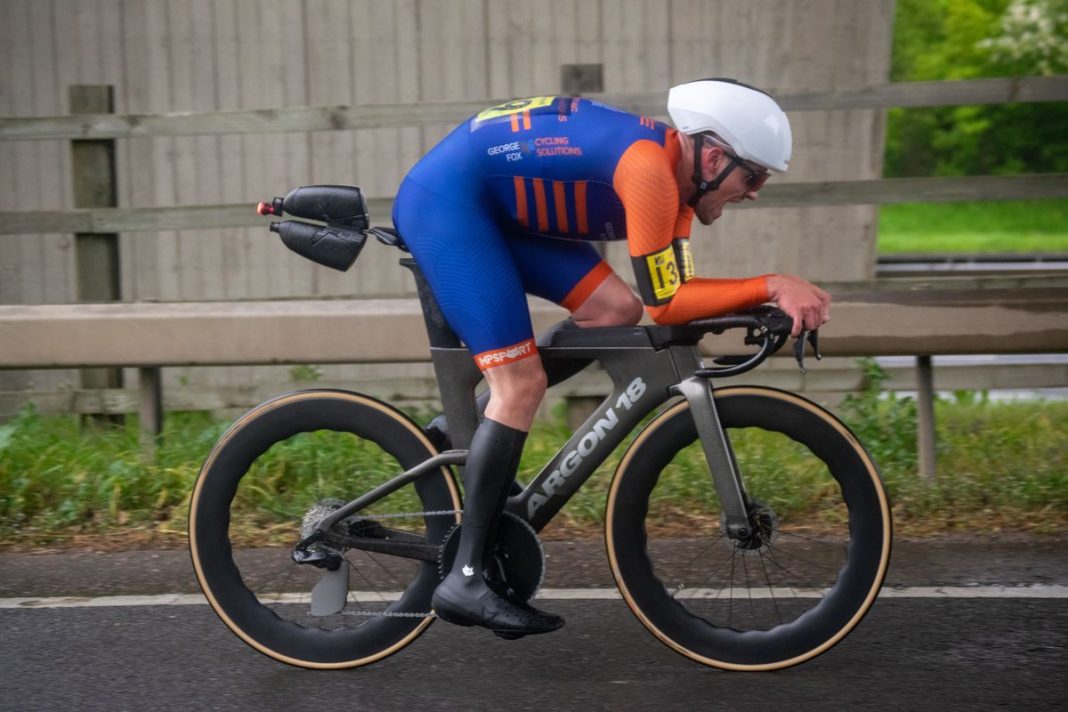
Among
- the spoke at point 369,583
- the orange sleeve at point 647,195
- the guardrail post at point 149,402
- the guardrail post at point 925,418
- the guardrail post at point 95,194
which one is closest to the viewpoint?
the orange sleeve at point 647,195

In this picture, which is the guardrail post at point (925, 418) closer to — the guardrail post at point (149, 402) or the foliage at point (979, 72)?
the guardrail post at point (149, 402)

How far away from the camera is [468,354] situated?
13.0ft

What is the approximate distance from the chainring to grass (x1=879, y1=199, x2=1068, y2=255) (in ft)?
73.1

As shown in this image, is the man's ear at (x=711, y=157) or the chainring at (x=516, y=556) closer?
the man's ear at (x=711, y=157)

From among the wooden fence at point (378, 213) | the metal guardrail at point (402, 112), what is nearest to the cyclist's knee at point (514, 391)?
the wooden fence at point (378, 213)

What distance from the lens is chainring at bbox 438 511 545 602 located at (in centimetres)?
396

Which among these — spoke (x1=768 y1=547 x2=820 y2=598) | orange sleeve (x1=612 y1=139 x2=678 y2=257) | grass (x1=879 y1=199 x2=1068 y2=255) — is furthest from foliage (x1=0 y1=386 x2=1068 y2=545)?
grass (x1=879 y1=199 x2=1068 y2=255)

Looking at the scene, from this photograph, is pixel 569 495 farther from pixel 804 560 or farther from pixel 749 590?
pixel 804 560

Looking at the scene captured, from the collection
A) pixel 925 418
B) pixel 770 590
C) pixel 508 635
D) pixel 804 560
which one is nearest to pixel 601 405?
pixel 508 635

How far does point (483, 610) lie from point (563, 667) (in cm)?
39

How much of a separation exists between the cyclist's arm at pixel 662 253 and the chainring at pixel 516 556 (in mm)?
737

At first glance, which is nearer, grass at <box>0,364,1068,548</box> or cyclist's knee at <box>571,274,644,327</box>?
cyclist's knee at <box>571,274,644,327</box>

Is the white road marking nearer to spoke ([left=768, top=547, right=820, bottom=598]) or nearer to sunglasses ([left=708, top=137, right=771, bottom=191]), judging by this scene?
spoke ([left=768, top=547, right=820, bottom=598])

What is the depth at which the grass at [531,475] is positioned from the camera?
5.48 meters
